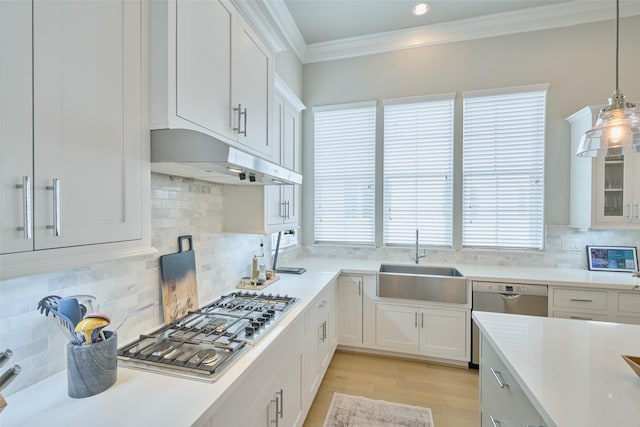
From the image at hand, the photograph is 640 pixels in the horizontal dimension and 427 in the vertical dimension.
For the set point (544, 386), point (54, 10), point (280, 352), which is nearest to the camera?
point (54, 10)

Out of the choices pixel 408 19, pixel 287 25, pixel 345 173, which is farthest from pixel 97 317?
pixel 408 19

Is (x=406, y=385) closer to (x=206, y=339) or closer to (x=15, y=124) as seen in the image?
(x=206, y=339)

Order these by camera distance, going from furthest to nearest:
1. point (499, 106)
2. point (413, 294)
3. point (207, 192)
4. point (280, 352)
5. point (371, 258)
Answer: point (371, 258) < point (499, 106) < point (413, 294) < point (207, 192) < point (280, 352)

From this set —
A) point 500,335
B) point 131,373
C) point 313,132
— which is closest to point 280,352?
point 131,373

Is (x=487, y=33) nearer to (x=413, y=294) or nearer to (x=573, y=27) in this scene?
(x=573, y=27)

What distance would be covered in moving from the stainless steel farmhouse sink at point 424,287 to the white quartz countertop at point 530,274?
0.40 feet

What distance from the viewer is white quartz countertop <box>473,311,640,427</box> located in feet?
2.77

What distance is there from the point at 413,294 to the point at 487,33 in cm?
287

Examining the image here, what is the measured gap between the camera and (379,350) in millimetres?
2934

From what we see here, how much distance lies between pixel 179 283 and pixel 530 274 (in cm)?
298

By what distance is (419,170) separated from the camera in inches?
131

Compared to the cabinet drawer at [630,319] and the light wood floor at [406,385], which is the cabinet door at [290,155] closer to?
the light wood floor at [406,385]

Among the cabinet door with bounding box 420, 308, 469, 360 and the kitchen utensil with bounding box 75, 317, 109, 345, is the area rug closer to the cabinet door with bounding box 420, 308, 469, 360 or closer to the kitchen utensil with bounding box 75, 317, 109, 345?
the cabinet door with bounding box 420, 308, 469, 360

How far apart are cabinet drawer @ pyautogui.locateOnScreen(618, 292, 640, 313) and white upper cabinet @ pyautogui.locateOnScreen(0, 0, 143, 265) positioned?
3.48 m
